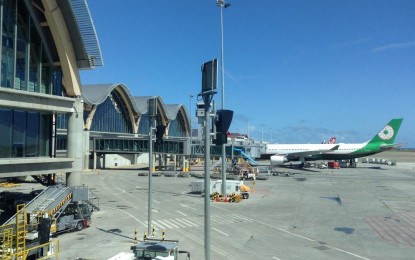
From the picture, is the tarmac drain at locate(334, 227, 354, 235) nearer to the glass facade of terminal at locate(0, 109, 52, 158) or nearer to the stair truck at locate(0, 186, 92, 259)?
the stair truck at locate(0, 186, 92, 259)

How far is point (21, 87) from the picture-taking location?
27625 millimetres

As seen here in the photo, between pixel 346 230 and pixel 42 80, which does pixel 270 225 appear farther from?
pixel 42 80

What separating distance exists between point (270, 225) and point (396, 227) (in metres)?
9.46

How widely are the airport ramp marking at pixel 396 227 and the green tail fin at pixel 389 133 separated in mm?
68714

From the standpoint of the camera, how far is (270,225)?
101 feet

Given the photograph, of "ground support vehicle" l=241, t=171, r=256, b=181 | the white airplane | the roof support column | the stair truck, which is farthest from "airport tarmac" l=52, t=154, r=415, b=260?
the white airplane

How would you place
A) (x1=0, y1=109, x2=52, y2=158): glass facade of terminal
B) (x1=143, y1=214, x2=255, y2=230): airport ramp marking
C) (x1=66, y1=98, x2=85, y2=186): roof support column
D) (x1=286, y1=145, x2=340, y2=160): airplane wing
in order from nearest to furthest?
(x1=0, y1=109, x2=52, y2=158): glass facade of terminal < (x1=143, y1=214, x2=255, y2=230): airport ramp marking < (x1=66, y1=98, x2=85, y2=186): roof support column < (x1=286, y1=145, x2=340, y2=160): airplane wing

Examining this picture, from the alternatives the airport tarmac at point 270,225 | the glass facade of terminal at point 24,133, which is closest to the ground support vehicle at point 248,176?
the airport tarmac at point 270,225

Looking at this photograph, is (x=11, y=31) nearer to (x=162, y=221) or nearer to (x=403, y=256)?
(x=162, y=221)

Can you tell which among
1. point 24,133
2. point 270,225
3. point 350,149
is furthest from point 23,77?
point 350,149

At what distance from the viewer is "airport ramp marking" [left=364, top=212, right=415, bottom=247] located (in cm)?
2632

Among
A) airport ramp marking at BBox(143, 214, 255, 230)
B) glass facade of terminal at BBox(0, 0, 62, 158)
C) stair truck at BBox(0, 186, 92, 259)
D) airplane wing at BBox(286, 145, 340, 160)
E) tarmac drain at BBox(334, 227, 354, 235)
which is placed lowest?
tarmac drain at BBox(334, 227, 354, 235)

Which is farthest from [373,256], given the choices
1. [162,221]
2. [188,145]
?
[188,145]

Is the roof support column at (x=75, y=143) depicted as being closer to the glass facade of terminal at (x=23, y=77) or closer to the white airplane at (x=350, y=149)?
the glass facade of terminal at (x=23, y=77)
